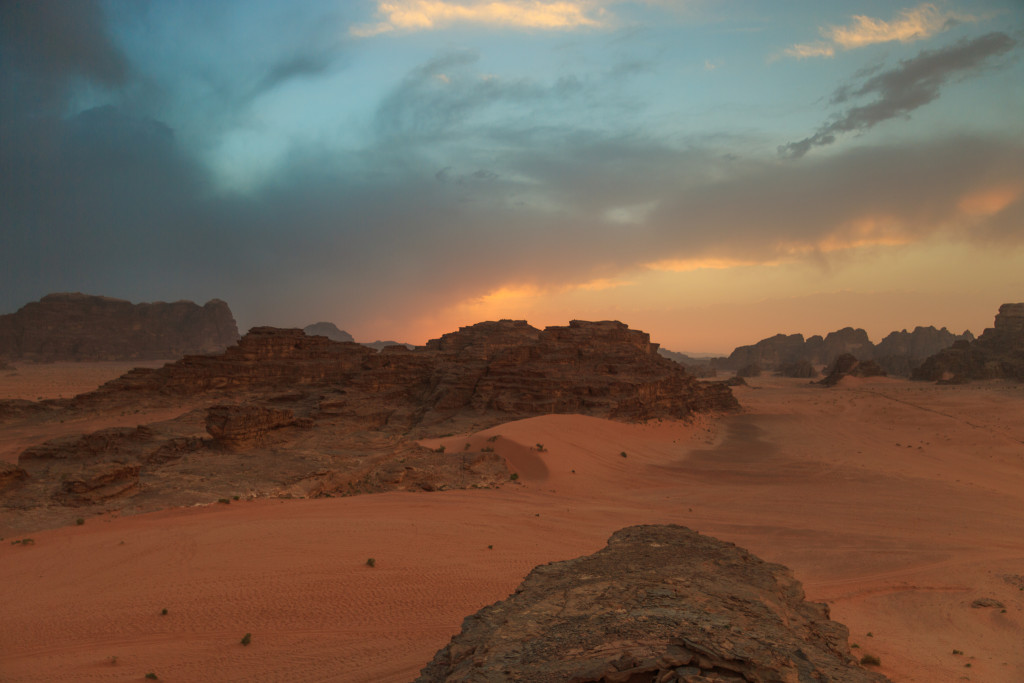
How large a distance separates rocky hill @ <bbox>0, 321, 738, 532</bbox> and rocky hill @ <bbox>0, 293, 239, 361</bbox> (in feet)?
211

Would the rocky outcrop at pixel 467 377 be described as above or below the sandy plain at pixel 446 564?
above

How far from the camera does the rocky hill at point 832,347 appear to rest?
86.3 m

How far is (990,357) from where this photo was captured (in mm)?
45812

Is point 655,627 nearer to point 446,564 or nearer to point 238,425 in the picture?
point 446,564

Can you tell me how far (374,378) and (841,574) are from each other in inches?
1048

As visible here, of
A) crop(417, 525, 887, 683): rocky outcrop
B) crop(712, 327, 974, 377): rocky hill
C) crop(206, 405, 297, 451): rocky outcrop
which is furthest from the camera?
crop(712, 327, 974, 377): rocky hill

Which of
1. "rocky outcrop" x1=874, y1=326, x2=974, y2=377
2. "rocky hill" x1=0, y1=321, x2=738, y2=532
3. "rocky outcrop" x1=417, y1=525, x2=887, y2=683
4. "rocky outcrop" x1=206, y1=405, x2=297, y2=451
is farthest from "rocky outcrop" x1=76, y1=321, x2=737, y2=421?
"rocky outcrop" x1=874, y1=326, x2=974, y2=377

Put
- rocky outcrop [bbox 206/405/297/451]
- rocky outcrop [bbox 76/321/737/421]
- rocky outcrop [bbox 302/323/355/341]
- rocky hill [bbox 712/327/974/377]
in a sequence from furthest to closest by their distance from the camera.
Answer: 1. rocky outcrop [bbox 302/323/355/341]
2. rocky hill [bbox 712/327/974/377]
3. rocky outcrop [bbox 76/321/737/421]
4. rocky outcrop [bbox 206/405/297/451]

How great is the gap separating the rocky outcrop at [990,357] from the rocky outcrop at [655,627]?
52.9 metres

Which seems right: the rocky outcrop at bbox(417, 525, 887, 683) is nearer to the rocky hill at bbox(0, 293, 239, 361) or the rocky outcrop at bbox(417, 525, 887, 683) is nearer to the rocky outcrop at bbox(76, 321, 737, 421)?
the rocky outcrop at bbox(76, 321, 737, 421)

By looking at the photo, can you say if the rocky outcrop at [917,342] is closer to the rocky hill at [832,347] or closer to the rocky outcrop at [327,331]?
the rocky hill at [832,347]

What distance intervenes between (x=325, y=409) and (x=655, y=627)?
80.3 ft

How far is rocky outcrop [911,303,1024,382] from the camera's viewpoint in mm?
43875

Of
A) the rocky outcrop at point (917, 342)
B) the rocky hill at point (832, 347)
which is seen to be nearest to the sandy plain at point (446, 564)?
the rocky hill at point (832, 347)
